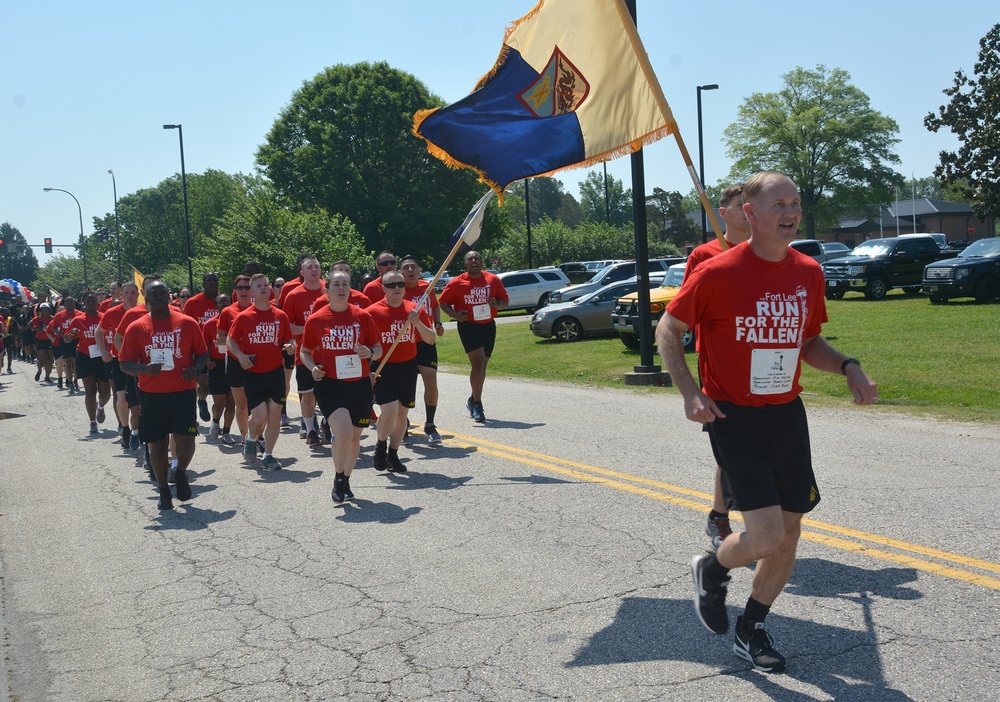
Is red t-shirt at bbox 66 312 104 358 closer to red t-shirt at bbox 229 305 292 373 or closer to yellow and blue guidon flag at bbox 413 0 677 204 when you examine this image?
red t-shirt at bbox 229 305 292 373

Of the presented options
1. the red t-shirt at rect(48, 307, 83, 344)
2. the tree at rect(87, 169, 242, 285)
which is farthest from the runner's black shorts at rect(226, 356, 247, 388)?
the tree at rect(87, 169, 242, 285)

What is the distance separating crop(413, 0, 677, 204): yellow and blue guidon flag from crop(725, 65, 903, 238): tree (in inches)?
2700

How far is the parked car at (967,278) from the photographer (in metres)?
24.7

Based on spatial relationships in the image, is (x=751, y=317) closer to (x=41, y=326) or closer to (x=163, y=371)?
(x=163, y=371)

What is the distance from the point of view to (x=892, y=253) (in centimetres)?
2942

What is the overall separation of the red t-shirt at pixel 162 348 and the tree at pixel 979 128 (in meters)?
28.2

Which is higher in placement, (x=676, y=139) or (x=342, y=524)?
(x=676, y=139)

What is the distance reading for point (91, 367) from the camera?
48.3 feet

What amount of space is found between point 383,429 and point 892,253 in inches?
947

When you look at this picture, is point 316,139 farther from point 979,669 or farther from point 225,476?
point 979,669

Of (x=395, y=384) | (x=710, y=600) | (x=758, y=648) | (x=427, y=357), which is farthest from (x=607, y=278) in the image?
(x=758, y=648)

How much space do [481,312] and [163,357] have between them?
14.7 ft

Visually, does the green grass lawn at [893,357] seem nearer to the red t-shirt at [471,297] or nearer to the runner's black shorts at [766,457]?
the red t-shirt at [471,297]

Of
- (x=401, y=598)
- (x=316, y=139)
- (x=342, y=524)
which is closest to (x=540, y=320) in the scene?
(x=342, y=524)
